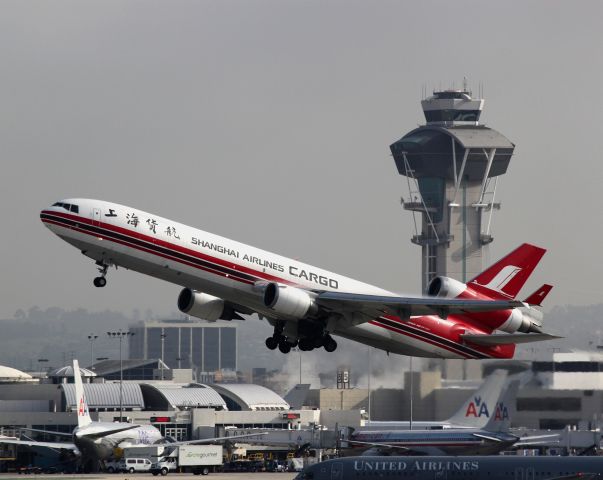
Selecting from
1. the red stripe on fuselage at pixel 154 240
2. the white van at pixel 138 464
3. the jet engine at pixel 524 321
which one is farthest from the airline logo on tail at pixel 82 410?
the jet engine at pixel 524 321

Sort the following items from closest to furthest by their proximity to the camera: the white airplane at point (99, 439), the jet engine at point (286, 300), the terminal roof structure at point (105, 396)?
1. the jet engine at point (286, 300)
2. the white airplane at point (99, 439)
3. the terminal roof structure at point (105, 396)

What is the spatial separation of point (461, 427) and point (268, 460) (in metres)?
19.9

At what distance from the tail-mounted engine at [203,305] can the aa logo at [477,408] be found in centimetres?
2459

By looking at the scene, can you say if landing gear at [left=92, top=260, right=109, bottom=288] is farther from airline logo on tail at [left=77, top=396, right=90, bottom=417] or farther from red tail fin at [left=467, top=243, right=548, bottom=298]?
airline logo on tail at [left=77, top=396, right=90, bottom=417]

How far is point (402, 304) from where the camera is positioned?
65188 mm

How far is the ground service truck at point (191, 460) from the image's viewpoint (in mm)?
92000

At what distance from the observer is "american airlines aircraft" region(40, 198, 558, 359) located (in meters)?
62.2

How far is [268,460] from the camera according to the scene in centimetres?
10425

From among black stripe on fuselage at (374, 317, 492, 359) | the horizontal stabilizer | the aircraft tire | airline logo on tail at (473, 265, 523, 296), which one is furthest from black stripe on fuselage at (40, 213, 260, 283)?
airline logo on tail at (473, 265, 523, 296)

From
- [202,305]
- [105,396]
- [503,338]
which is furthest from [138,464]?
[503,338]

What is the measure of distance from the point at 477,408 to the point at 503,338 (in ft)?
66.1

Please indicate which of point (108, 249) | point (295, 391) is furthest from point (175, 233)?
point (295, 391)

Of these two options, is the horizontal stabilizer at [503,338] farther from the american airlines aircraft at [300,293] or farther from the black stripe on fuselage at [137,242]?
the black stripe on fuselage at [137,242]

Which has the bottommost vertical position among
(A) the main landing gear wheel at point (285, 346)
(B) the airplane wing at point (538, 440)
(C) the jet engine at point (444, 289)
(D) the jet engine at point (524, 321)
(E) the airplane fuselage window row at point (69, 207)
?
(B) the airplane wing at point (538, 440)
